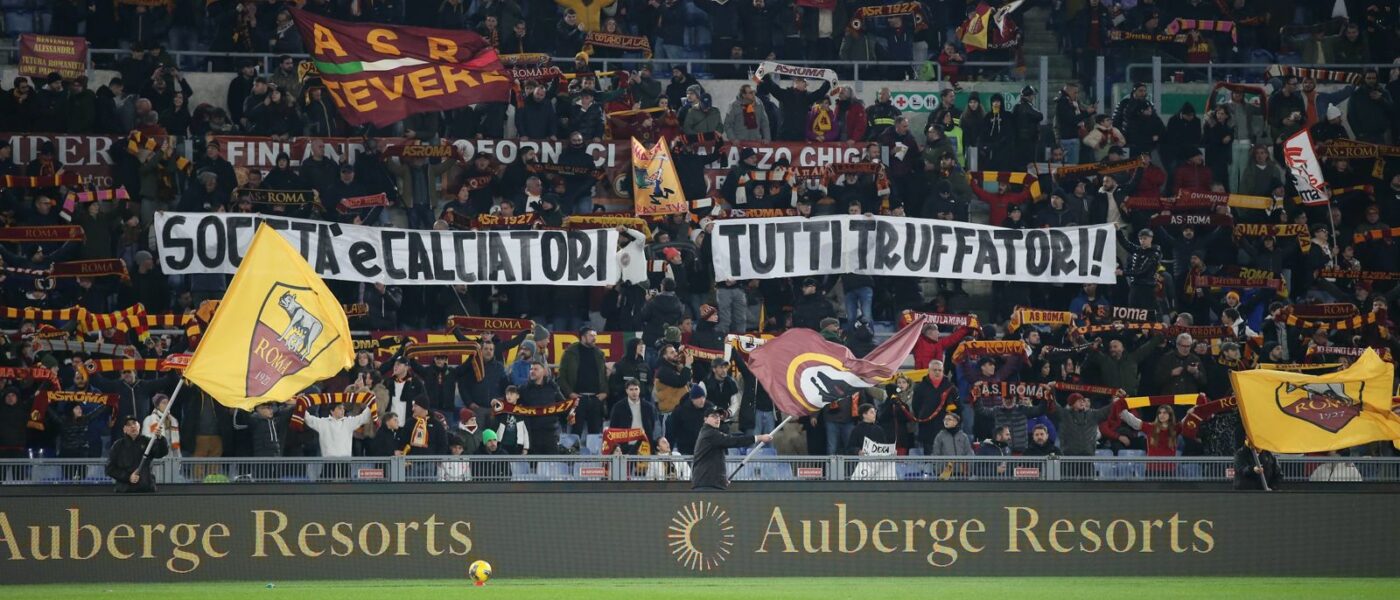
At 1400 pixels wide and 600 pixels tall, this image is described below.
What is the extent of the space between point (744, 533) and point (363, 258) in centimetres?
805

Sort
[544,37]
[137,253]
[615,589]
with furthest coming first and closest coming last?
[544,37] < [137,253] < [615,589]

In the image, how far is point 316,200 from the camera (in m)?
27.8

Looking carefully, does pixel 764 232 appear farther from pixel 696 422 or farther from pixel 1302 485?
pixel 1302 485

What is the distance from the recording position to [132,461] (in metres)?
21.6

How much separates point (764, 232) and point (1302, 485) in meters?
8.29

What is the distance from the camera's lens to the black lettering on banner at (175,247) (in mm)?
26906

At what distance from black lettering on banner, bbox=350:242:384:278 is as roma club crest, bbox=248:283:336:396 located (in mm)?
6505

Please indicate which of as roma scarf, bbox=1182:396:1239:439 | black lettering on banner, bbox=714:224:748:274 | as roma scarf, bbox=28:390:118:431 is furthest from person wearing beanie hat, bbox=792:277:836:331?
as roma scarf, bbox=28:390:118:431

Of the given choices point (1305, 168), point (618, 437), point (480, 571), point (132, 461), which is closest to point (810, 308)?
point (618, 437)

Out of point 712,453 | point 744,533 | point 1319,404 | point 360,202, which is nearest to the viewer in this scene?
point 712,453

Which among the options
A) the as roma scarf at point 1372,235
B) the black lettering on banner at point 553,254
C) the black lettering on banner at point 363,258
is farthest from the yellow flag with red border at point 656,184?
the as roma scarf at point 1372,235

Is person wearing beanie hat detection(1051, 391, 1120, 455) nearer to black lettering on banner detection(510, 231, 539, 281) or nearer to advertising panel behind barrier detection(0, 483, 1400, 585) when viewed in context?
advertising panel behind barrier detection(0, 483, 1400, 585)

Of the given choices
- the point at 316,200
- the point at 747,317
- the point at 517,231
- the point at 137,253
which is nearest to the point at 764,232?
the point at 747,317

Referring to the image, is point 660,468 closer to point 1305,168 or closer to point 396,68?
point 396,68
